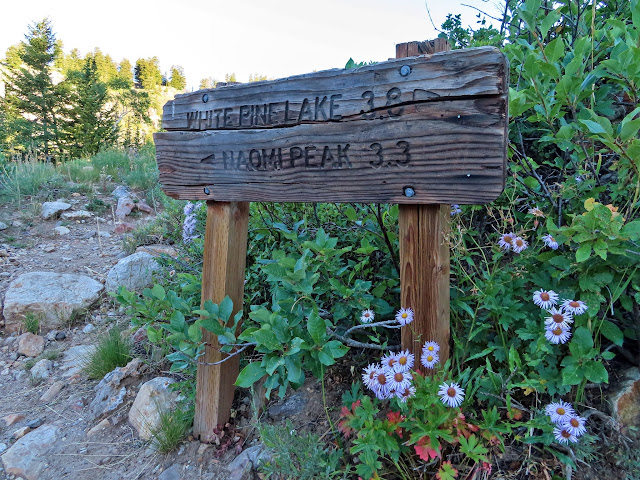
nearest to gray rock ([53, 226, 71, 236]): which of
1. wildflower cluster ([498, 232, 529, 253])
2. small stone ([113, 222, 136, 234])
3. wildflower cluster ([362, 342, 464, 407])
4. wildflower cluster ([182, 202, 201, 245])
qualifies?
small stone ([113, 222, 136, 234])

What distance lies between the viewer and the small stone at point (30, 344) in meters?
3.47

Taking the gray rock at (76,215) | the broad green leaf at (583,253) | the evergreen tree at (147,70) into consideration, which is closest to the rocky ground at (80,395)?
the gray rock at (76,215)

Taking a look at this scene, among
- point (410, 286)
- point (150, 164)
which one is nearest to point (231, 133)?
point (410, 286)

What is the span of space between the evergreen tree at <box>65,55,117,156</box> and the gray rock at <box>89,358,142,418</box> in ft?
74.0

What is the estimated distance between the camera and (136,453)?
87.5 inches

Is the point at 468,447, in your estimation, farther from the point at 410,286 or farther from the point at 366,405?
the point at 410,286

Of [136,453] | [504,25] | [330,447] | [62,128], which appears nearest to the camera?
[330,447]

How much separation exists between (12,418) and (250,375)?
7.38ft

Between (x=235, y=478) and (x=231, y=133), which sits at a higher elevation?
(x=231, y=133)

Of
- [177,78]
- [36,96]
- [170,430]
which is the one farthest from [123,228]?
[177,78]

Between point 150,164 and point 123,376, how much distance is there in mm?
7188

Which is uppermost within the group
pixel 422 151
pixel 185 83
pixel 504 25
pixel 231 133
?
pixel 185 83

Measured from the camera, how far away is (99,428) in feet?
8.13

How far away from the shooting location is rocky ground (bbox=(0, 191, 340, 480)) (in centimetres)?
207
